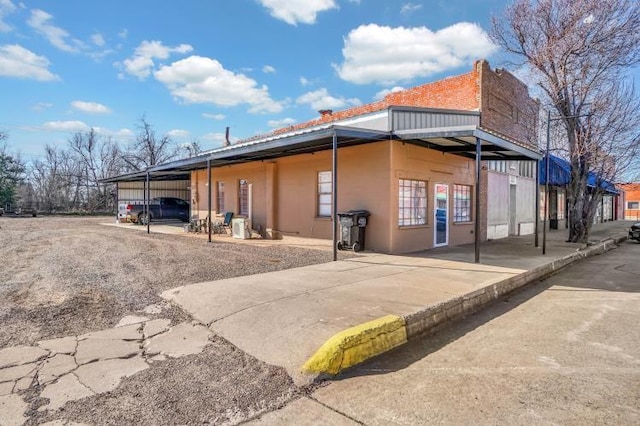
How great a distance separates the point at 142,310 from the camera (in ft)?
17.7

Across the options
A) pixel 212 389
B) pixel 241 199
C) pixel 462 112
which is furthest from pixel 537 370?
pixel 241 199

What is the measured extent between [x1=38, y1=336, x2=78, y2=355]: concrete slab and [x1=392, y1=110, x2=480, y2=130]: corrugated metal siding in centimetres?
923

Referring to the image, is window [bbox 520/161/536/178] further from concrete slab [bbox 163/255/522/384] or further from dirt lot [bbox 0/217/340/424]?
dirt lot [bbox 0/217/340/424]

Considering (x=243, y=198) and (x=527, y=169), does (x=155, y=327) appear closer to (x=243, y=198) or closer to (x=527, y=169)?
(x=243, y=198)

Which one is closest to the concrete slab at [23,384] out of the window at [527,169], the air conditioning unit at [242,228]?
the air conditioning unit at [242,228]

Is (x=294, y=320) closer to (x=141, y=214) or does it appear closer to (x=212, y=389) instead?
(x=212, y=389)

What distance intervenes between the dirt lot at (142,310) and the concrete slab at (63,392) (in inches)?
4.0

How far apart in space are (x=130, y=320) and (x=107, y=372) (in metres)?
1.52

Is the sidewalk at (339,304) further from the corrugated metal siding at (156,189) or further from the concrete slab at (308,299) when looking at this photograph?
the corrugated metal siding at (156,189)

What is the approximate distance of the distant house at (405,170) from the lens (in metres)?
10.8

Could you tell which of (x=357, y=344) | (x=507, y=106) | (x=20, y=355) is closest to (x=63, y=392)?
(x=20, y=355)

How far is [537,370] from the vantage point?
3828mm

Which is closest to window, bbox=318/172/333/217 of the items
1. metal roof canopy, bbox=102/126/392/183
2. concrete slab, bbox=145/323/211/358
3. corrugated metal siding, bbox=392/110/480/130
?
metal roof canopy, bbox=102/126/392/183

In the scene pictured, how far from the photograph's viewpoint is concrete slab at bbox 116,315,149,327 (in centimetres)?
488
